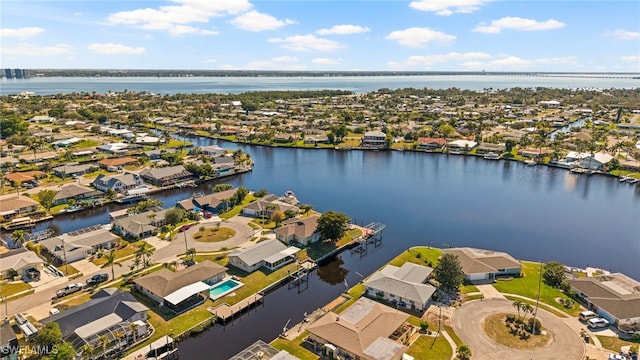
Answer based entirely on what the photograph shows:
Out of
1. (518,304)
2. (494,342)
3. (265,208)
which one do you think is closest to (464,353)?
(494,342)

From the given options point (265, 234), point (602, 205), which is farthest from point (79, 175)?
point (602, 205)

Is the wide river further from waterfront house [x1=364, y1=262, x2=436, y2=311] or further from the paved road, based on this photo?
the paved road

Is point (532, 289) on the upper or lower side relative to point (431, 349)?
upper

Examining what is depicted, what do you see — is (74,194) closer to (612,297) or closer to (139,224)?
(139,224)

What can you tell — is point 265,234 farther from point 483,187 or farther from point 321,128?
point 321,128

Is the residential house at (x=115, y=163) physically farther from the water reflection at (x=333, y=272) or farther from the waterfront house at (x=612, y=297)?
the waterfront house at (x=612, y=297)

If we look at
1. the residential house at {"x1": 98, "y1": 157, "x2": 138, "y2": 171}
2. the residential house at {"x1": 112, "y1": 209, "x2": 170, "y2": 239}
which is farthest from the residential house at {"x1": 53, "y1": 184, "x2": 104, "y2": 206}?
the residential house at {"x1": 112, "y1": 209, "x2": 170, "y2": 239}
